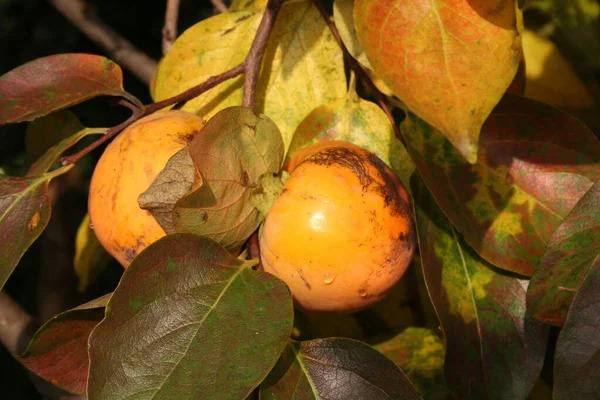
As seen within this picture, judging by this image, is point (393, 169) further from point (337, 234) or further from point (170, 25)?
point (170, 25)

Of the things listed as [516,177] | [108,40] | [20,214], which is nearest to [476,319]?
[516,177]

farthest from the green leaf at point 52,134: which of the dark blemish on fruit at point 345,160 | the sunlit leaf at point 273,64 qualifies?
the dark blemish on fruit at point 345,160

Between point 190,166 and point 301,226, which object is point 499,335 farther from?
point 190,166

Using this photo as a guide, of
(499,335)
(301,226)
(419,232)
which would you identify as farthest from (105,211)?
(499,335)

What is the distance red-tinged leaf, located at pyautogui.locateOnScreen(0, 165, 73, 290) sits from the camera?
0.89m

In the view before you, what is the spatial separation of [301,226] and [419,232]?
0.16m

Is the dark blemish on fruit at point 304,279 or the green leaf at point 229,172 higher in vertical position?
the green leaf at point 229,172

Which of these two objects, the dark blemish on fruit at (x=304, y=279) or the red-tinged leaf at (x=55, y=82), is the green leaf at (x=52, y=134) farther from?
the dark blemish on fruit at (x=304, y=279)

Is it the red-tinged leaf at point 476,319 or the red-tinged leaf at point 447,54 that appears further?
the red-tinged leaf at point 476,319

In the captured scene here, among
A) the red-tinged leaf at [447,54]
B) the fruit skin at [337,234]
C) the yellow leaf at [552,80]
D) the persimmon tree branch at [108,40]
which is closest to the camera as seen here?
the red-tinged leaf at [447,54]

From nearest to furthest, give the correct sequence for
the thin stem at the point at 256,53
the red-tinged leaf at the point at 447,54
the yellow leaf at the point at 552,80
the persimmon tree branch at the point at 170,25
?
the red-tinged leaf at the point at 447,54, the thin stem at the point at 256,53, the yellow leaf at the point at 552,80, the persimmon tree branch at the point at 170,25

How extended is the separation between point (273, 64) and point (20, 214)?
0.38 metres

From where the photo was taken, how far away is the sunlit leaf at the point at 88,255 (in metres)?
1.26

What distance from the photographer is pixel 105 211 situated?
0.86 metres
